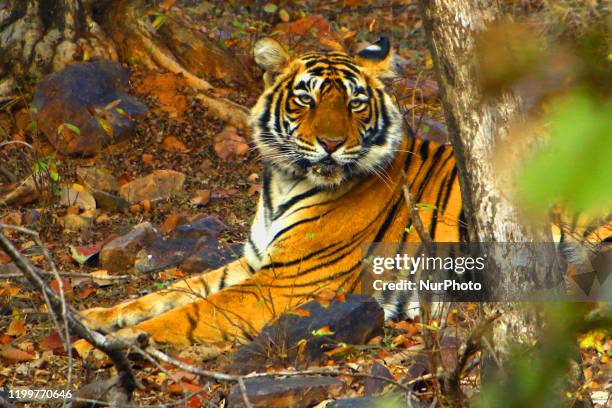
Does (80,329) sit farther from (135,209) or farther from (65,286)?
(135,209)

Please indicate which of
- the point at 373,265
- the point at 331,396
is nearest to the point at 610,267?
the point at 373,265

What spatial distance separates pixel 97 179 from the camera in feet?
21.9

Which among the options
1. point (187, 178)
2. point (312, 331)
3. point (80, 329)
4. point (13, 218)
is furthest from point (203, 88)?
point (80, 329)

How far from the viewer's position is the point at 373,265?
479 centimetres

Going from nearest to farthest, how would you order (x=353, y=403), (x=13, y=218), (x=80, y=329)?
(x=80, y=329) → (x=353, y=403) → (x=13, y=218)

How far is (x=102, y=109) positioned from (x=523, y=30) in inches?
269

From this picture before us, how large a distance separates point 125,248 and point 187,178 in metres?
1.43

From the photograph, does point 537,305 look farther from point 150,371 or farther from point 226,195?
point 226,195

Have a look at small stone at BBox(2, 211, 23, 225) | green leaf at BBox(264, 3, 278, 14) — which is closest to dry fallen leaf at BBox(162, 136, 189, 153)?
small stone at BBox(2, 211, 23, 225)

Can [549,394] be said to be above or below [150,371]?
above

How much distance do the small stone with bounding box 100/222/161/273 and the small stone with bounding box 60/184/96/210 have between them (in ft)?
Result: 2.57

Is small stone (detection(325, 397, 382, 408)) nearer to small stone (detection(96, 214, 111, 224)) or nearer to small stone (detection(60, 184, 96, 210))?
small stone (detection(96, 214, 111, 224))

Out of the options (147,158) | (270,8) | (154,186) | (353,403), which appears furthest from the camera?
(270,8)

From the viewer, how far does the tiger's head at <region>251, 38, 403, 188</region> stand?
15.6 feet
